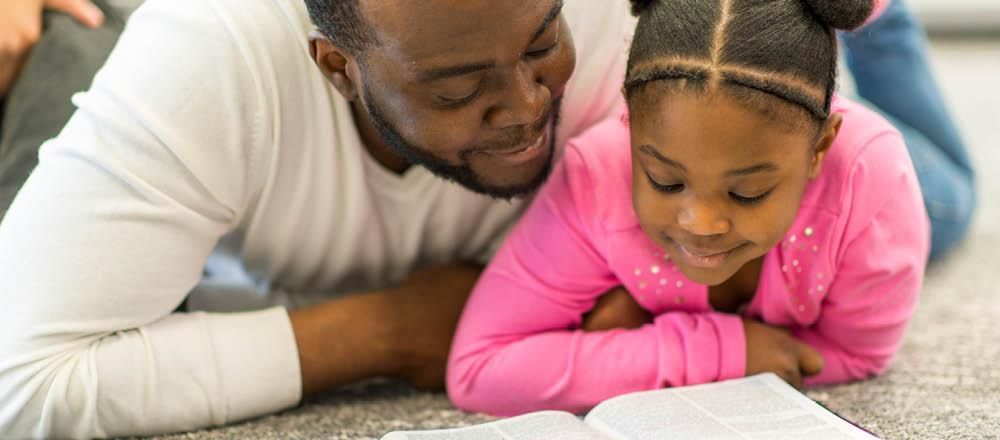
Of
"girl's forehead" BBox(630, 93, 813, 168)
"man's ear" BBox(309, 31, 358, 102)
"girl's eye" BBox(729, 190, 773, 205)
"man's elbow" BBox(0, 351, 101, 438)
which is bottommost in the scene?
"man's elbow" BBox(0, 351, 101, 438)

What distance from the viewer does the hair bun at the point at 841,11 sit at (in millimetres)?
1001

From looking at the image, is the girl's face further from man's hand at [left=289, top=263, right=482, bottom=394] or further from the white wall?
the white wall

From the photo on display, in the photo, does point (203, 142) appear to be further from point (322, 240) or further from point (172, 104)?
point (322, 240)

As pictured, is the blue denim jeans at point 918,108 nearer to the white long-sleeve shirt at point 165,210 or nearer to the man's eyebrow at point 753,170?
the white long-sleeve shirt at point 165,210

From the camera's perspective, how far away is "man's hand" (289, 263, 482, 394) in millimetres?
1257

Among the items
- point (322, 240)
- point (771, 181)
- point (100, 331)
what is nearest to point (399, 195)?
point (322, 240)

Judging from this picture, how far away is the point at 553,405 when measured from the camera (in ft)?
Result: 3.85

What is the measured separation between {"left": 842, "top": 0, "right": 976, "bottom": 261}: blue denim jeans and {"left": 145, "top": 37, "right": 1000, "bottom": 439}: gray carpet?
8 centimetres

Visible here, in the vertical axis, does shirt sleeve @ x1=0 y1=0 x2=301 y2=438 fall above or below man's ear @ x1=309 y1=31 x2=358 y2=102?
below

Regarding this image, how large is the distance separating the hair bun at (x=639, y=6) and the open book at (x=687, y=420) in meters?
0.33

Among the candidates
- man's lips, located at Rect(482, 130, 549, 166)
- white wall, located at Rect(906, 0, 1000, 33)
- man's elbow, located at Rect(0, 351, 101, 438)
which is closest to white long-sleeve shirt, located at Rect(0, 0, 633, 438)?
man's elbow, located at Rect(0, 351, 101, 438)

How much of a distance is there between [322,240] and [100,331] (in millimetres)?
260

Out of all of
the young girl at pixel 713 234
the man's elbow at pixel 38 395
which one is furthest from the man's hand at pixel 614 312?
the man's elbow at pixel 38 395

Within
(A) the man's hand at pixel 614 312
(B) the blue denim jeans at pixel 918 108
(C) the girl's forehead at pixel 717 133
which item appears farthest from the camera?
(B) the blue denim jeans at pixel 918 108
